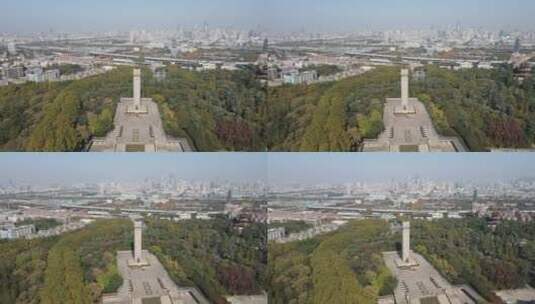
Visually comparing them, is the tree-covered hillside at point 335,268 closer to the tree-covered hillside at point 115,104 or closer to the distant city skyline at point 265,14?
the tree-covered hillside at point 115,104

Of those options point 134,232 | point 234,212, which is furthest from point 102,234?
point 234,212

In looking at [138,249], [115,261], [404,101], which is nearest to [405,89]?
[404,101]

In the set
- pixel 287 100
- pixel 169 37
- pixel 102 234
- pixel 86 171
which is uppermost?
pixel 169 37

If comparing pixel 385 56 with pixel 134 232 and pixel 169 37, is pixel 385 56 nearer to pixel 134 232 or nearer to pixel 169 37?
pixel 169 37

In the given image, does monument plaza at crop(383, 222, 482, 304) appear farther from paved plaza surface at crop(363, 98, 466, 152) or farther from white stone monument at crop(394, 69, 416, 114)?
white stone monument at crop(394, 69, 416, 114)

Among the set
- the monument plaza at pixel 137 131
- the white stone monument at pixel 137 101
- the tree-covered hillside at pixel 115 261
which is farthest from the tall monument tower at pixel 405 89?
the white stone monument at pixel 137 101

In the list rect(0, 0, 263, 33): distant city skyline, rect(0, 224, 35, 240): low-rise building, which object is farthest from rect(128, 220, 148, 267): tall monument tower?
rect(0, 0, 263, 33): distant city skyline
